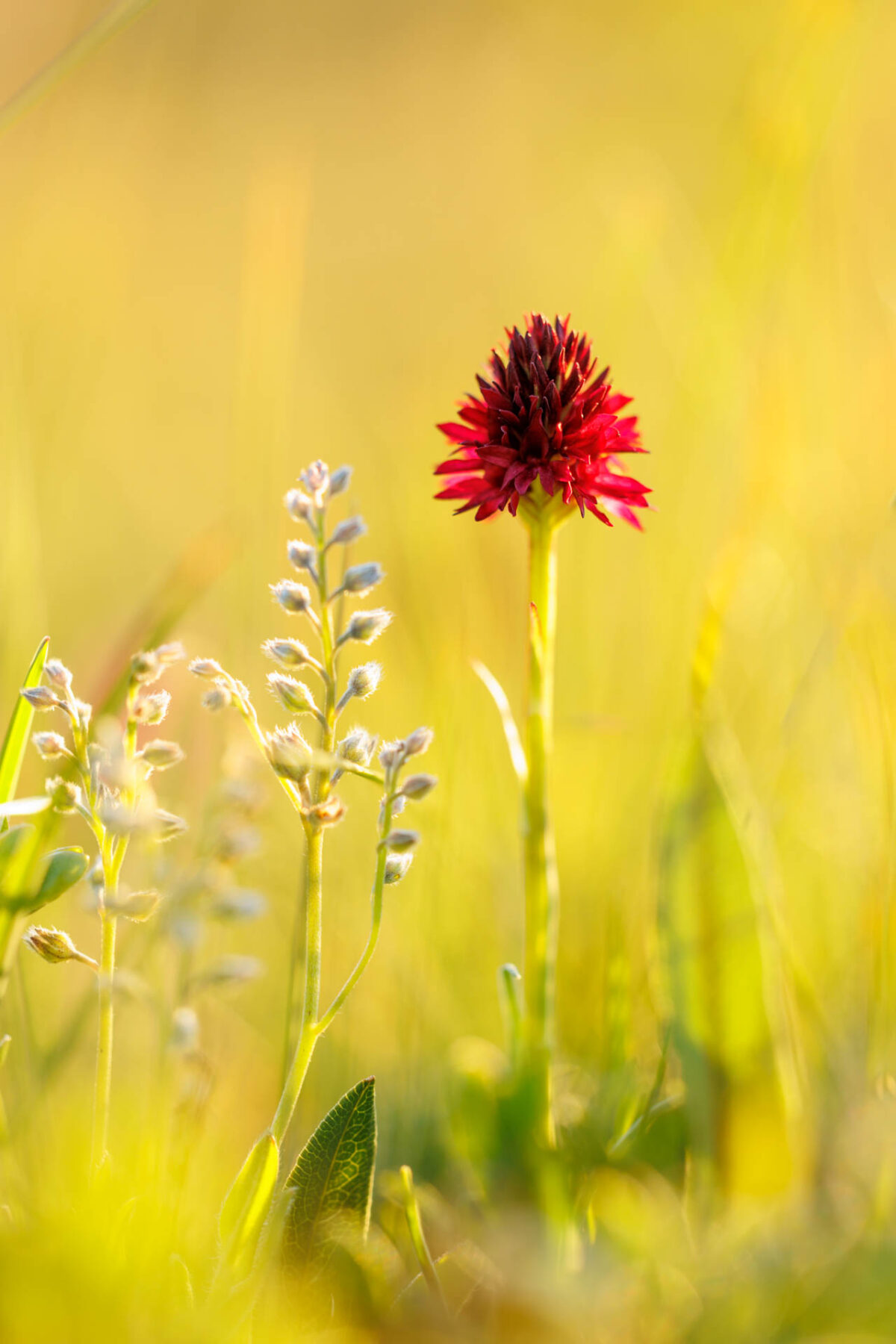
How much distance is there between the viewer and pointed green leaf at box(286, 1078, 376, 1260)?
0.68 m

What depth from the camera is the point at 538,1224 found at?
741 millimetres

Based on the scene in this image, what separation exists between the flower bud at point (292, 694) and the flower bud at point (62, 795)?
0.46 ft

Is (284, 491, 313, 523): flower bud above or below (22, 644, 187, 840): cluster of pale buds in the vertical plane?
above

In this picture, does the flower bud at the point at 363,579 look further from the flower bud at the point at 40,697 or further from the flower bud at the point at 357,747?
the flower bud at the point at 40,697

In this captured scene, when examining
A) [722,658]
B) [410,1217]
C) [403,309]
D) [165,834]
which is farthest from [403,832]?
[403,309]

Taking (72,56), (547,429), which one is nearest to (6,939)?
(547,429)

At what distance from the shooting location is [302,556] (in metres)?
0.69

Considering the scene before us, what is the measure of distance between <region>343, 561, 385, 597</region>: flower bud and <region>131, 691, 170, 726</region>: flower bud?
0.14 m

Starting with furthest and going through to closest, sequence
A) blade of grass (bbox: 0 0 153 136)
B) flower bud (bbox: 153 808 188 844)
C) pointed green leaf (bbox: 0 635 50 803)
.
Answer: blade of grass (bbox: 0 0 153 136) → pointed green leaf (bbox: 0 635 50 803) → flower bud (bbox: 153 808 188 844)

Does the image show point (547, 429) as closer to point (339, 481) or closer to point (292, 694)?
point (339, 481)

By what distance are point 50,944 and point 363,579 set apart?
0.31m

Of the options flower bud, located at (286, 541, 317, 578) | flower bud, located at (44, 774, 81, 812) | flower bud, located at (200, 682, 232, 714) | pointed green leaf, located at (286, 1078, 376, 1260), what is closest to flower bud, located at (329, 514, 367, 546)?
flower bud, located at (286, 541, 317, 578)

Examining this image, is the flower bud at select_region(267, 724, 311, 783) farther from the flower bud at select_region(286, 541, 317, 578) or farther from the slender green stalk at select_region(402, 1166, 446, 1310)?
the slender green stalk at select_region(402, 1166, 446, 1310)

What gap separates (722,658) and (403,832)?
3.58 feet
